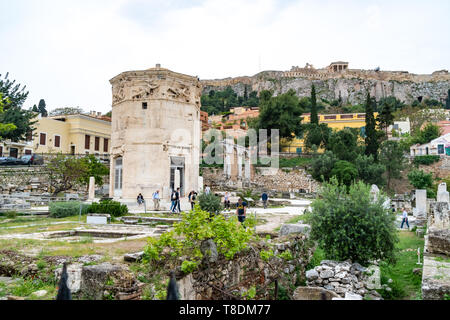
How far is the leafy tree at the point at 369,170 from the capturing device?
3884 cm

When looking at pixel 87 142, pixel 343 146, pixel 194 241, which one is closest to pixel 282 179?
pixel 343 146

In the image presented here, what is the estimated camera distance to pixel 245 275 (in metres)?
6.67

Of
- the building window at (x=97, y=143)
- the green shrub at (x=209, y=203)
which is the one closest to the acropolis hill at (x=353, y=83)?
the building window at (x=97, y=143)

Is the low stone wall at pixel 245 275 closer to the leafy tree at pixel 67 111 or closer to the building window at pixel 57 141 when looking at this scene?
the building window at pixel 57 141

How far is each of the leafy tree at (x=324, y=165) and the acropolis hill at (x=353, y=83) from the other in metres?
75.2

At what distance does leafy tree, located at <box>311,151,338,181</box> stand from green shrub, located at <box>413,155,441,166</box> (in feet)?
58.4

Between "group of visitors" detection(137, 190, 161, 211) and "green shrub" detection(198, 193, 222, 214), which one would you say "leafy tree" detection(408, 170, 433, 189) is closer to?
"group of visitors" detection(137, 190, 161, 211)

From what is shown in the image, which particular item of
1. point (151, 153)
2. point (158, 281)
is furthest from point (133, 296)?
point (151, 153)

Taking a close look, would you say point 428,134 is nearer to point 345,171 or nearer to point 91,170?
point 345,171

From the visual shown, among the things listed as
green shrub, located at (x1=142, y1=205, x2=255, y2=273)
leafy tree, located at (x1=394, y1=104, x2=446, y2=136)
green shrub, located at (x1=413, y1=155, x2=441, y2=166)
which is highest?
leafy tree, located at (x1=394, y1=104, x2=446, y2=136)

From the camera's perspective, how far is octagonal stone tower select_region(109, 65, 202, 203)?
1972 centimetres

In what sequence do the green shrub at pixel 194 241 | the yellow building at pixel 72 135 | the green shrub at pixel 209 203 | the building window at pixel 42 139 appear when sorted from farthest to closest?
the yellow building at pixel 72 135 → the building window at pixel 42 139 → the green shrub at pixel 209 203 → the green shrub at pixel 194 241

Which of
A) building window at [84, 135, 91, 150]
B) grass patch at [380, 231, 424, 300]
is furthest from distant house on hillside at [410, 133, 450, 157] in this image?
grass patch at [380, 231, 424, 300]

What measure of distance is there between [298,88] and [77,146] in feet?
280
